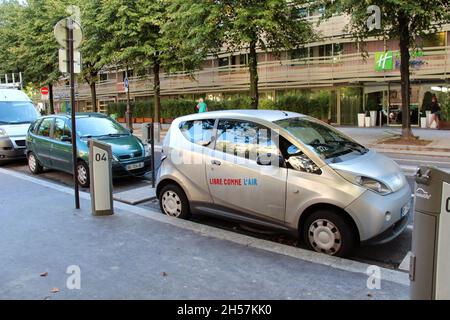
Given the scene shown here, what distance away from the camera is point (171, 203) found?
21.4ft

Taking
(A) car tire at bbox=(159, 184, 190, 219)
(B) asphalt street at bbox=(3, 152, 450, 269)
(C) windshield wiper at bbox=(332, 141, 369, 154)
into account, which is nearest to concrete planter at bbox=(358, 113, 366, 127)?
(B) asphalt street at bbox=(3, 152, 450, 269)

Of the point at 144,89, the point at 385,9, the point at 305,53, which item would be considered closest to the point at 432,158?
the point at 385,9

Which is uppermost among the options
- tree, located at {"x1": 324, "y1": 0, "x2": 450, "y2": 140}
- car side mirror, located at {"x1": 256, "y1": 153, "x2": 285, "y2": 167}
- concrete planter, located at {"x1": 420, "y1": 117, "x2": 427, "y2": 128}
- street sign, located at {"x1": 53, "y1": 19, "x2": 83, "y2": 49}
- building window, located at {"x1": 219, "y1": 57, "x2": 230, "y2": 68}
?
building window, located at {"x1": 219, "y1": 57, "x2": 230, "y2": 68}

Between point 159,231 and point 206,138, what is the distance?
141cm

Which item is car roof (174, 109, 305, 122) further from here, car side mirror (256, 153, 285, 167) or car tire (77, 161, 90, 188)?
car tire (77, 161, 90, 188)

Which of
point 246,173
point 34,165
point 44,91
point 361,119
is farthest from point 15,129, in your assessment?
point 44,91

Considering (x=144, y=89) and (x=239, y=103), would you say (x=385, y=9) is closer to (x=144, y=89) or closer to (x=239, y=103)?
(x=239, y=103)

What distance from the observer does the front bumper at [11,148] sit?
40.3ft

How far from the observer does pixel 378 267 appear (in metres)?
4.48

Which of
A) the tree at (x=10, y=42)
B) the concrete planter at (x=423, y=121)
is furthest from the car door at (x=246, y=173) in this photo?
the tree at (x=10, y=42)

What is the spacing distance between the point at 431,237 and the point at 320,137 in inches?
109

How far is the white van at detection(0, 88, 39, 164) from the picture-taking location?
12312 millimetres

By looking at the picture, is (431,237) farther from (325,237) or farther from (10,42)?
(10,42)

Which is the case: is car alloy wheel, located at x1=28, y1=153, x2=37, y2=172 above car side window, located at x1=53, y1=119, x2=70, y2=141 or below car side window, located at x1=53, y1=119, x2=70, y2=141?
below
